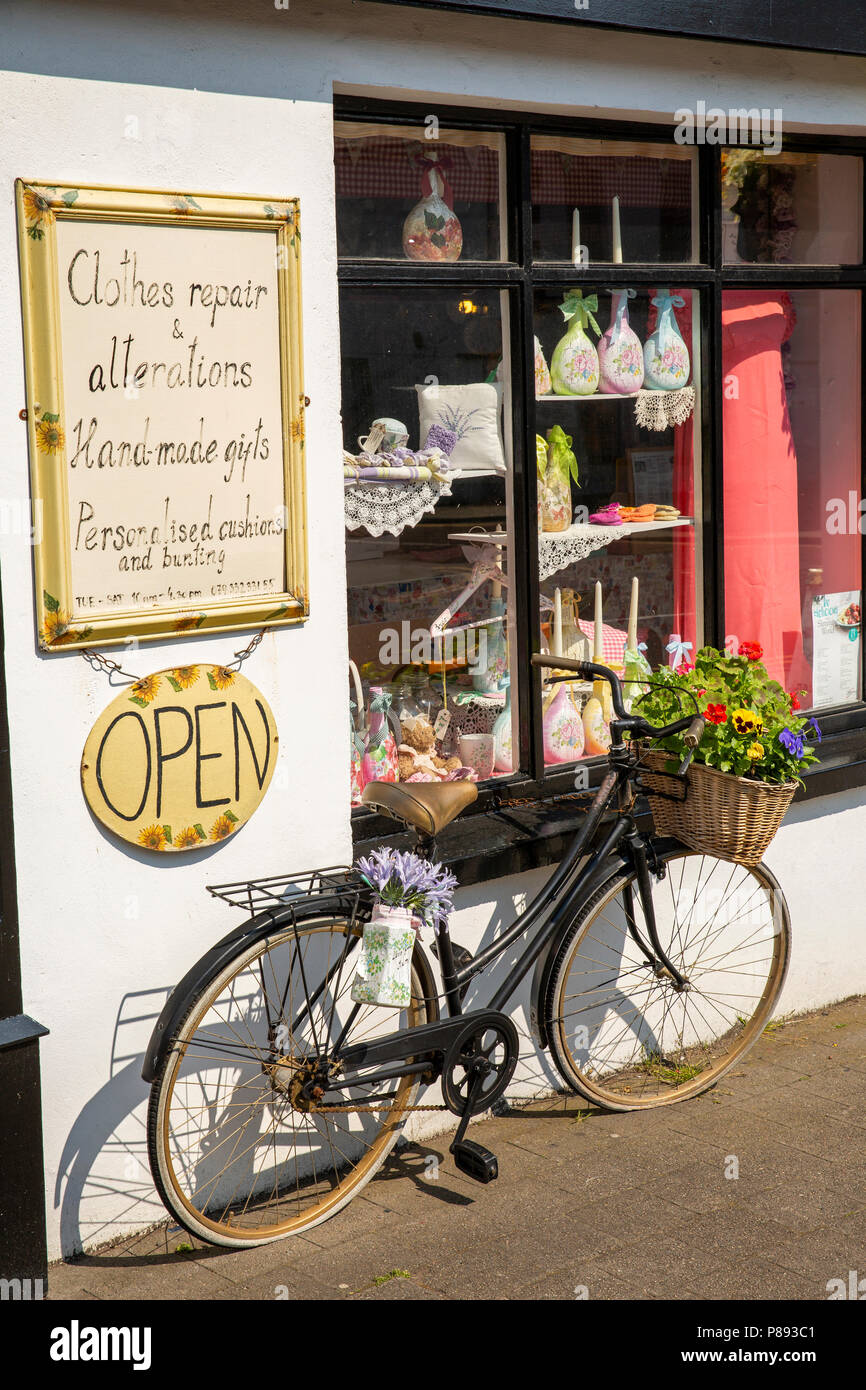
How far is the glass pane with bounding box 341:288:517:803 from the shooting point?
4.55 meters

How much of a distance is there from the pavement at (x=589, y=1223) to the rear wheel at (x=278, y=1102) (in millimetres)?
116

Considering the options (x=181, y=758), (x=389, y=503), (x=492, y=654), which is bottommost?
(x=181, y=758)

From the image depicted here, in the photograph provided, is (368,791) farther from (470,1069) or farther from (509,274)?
(509,274)

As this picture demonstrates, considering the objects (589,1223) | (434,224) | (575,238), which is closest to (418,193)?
(434,224)

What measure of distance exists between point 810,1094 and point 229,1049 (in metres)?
2.05

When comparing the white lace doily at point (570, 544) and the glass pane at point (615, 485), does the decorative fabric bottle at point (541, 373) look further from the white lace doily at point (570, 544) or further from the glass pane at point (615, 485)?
the white lace doily at point (570, 544)

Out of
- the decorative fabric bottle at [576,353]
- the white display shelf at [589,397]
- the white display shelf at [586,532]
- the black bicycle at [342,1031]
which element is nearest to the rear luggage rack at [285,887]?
the black bicycle at [342,1031]

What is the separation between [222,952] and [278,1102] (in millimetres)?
748

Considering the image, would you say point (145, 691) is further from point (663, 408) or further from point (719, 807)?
point (663, 408)

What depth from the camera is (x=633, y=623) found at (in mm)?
5477

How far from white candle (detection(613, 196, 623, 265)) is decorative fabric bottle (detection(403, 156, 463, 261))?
0.68 meters

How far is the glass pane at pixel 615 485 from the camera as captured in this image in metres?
5.08
